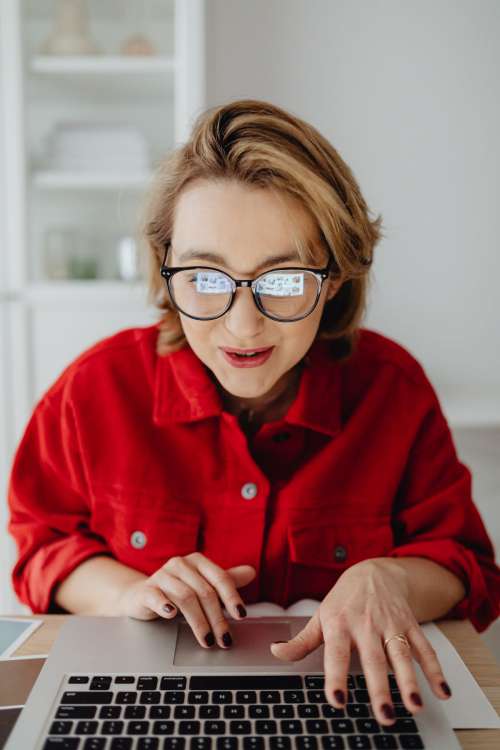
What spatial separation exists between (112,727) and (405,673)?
0.29m

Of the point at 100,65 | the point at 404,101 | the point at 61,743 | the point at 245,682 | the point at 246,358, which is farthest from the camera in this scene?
the point at 404,101

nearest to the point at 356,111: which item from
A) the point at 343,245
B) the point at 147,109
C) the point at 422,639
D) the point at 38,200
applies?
the point at 147,109

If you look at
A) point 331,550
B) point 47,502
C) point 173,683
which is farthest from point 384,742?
point 47,502

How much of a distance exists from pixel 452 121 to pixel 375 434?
152cm

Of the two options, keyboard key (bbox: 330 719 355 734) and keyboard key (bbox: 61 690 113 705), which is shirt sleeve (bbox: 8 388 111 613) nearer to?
keyboard key (bbox: 61 690 113 705)

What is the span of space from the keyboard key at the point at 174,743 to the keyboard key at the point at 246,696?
83 mm

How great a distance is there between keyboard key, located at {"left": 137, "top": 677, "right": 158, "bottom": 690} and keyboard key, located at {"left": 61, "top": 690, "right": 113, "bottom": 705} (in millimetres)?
34

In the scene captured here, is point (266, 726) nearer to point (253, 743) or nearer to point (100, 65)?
point (253, 743)

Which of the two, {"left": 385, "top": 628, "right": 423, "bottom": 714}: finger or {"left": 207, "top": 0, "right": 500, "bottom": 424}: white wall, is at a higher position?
{"left": 207, "top": 0, "right": 500, "bottom": 424}: white wall

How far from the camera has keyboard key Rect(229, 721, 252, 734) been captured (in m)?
0.71

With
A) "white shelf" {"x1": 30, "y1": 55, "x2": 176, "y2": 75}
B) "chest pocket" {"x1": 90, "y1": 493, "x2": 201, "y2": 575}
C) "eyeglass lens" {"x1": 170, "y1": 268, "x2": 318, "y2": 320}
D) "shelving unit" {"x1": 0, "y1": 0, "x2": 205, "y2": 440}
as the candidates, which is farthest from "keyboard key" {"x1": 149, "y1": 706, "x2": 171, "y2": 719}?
"white shelf" {"x1": 30, "y1": 55, "x2": 176, "y2": 75}

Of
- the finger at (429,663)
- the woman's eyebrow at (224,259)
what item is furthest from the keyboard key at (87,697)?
the woman's eyebrow at (224,259)

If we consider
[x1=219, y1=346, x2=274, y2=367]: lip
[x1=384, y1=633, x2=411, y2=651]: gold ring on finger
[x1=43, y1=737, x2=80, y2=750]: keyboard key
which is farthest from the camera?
[x1=219, y1=346, x2=274, y2=367]: lip

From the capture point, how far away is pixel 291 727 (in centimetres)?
72
